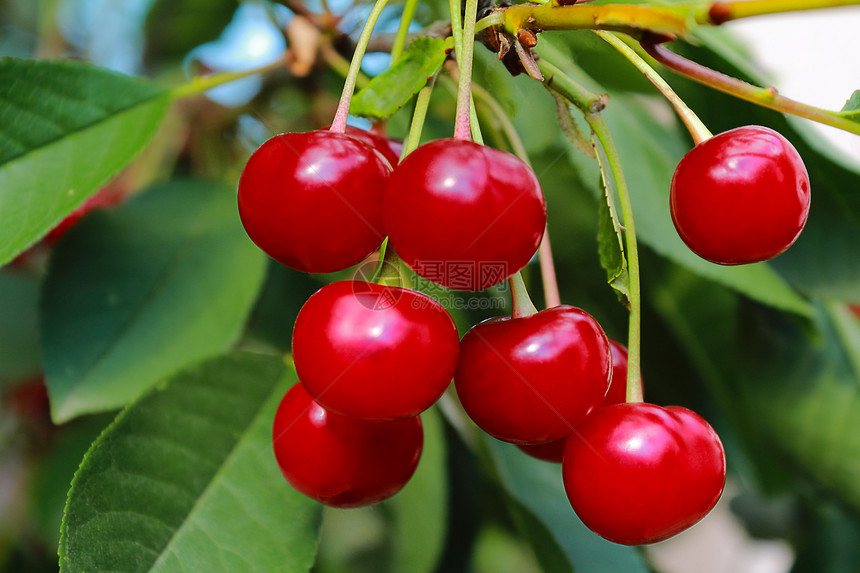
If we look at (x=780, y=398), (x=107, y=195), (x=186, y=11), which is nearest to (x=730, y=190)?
(x=780, y=398)

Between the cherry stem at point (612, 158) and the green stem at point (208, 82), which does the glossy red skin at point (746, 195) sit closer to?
the cherry stem at point (612, 158)

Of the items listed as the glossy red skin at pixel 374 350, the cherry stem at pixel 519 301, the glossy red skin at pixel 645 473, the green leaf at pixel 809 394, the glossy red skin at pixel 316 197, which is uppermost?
the glossy red skin at pixel 316 197

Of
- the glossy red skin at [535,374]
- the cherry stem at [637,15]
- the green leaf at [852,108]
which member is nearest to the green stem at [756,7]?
the cherry stem at [637,15]

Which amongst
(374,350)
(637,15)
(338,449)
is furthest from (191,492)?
(637,15)

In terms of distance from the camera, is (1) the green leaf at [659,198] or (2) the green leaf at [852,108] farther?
(1) the green leaf at [659,198]

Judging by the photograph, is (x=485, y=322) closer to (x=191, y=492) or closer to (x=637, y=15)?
(x=637, y=15)

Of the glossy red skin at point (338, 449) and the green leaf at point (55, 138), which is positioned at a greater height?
the green leaf at point (55, 138)
